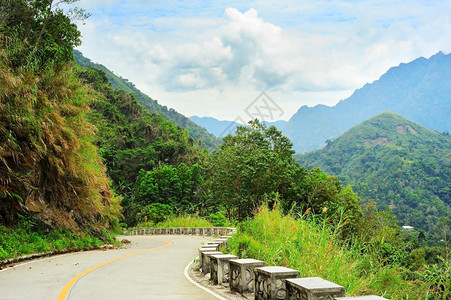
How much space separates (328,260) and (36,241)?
11.2 m

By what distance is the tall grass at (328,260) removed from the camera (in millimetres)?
7746

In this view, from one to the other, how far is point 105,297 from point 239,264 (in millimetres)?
2465

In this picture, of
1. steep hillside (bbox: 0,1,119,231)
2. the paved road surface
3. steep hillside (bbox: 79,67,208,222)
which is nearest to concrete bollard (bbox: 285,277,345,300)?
the paved road surface

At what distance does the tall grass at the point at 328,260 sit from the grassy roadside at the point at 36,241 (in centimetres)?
733

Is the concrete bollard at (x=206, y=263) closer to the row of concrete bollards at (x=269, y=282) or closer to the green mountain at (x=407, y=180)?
the row of concrete bollards at (x=269, y=282)

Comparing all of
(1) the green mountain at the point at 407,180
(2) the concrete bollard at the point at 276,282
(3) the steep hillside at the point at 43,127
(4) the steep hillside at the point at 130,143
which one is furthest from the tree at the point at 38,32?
(1) the green mountain at the point at 407,180

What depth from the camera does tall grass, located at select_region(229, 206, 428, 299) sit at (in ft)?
25.4

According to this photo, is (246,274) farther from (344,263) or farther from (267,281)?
(344,263)

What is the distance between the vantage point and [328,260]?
27.7 feet

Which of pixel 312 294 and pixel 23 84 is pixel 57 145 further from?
pixel 312 294

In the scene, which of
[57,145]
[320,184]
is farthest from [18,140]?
[320,184]

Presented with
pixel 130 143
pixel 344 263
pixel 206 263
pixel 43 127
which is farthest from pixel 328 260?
pixel 130 143

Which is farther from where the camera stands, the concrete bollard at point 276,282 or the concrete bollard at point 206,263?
the concrete bollard at point 206,263

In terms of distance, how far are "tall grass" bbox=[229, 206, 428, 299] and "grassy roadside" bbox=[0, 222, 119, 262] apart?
733 cm
